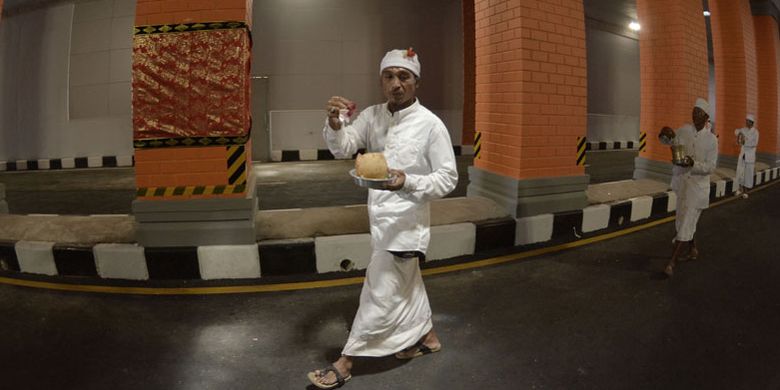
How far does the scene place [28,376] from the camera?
275cm

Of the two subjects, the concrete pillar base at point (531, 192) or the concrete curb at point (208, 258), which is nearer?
the concrete curb at point (208, 258)

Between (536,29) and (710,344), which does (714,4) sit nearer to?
(536,29)

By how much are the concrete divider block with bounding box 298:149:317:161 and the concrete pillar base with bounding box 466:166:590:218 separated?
25.7ft

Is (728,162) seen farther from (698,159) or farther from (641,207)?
(698,159)

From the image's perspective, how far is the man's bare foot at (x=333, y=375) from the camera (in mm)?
2631

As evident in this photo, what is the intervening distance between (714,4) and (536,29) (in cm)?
1004

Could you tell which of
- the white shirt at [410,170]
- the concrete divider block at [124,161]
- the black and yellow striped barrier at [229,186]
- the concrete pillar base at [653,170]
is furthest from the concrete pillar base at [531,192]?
the concrete divider block at [124,161]

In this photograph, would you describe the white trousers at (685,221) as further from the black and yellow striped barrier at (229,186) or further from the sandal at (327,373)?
the black and yellow striped barrier at (229,186)

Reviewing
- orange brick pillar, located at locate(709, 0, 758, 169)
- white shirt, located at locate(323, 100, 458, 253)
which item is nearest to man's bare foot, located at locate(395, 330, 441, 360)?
white shirt, located at locate(323, 100, 458, 253)

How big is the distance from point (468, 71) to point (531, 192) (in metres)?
9.83

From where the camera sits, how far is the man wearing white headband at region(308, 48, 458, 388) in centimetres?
270

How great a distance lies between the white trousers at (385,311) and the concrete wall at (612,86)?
19542 mm

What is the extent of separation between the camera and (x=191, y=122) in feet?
14.4

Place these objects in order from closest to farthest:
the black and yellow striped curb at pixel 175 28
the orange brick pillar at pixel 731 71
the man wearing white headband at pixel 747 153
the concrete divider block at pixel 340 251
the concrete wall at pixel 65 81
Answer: the black and yellow striped curb at pixel 175 28
the concrete divider block at pixel 340 251
the man wearing white headband at pixel 747 153
the orange brick pillar at pixel 731 71
the concrete wall at pixel 65 81
